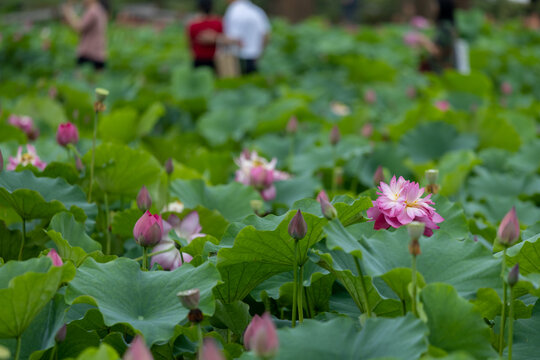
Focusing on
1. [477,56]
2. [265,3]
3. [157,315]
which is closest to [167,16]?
[265,3]

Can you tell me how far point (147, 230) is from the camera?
1.13 meters

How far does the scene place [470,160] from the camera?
226 centimetres

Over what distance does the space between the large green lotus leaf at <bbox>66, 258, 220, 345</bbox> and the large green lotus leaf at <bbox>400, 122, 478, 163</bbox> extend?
74.3 inches

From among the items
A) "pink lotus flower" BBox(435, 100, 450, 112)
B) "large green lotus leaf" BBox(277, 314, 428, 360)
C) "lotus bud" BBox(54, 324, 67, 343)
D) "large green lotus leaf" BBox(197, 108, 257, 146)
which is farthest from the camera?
"pink lotus flower" BBox(435, 100, 450, 112)

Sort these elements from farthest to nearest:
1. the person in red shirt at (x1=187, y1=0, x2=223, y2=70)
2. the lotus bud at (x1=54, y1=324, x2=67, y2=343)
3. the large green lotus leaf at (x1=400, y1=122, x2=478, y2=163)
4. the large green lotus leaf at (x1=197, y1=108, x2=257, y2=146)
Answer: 1. the person in red shirt at (x1=187, y1=0, x2=223, y2=70)
2. the large green lotus leaf at (x1=197, y1=108, x2=257, y2=146)
3. the large green lotus leaf at (x1=400, y1=122, x2=478, y2=163)
4. the lotus bud at (x1=54, y1=324, x2=67, y2=343)

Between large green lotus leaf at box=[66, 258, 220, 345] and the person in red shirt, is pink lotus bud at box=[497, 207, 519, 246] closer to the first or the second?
large green lotus leaf at box=[66, 258, 220, 345]

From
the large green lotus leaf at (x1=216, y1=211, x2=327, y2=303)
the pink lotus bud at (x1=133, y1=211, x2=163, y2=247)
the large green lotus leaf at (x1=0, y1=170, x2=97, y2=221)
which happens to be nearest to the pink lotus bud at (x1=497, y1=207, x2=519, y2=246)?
the large green lotus leaf at (x1=216, y1=211, x2=327, y2=303)

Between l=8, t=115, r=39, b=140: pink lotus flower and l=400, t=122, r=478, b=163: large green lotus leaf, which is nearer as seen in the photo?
l=8, t=115, r=39, b=140: pink lotus flower

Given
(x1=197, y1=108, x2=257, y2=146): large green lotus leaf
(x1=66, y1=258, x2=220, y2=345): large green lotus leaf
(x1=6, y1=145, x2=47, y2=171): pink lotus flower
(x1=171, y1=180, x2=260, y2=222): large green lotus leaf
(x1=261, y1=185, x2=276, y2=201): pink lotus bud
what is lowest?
(x1=197, y1=108, x2=257, y2=146): large green lotus leaf

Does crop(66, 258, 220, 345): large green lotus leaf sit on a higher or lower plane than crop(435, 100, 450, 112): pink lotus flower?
higher

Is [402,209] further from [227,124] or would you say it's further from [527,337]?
[227,124]

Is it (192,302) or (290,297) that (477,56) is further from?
(192,302)

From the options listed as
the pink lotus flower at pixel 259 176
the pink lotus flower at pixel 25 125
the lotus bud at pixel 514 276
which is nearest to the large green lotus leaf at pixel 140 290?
the lotus bud at pixel 514 276

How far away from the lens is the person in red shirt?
5867 mm
